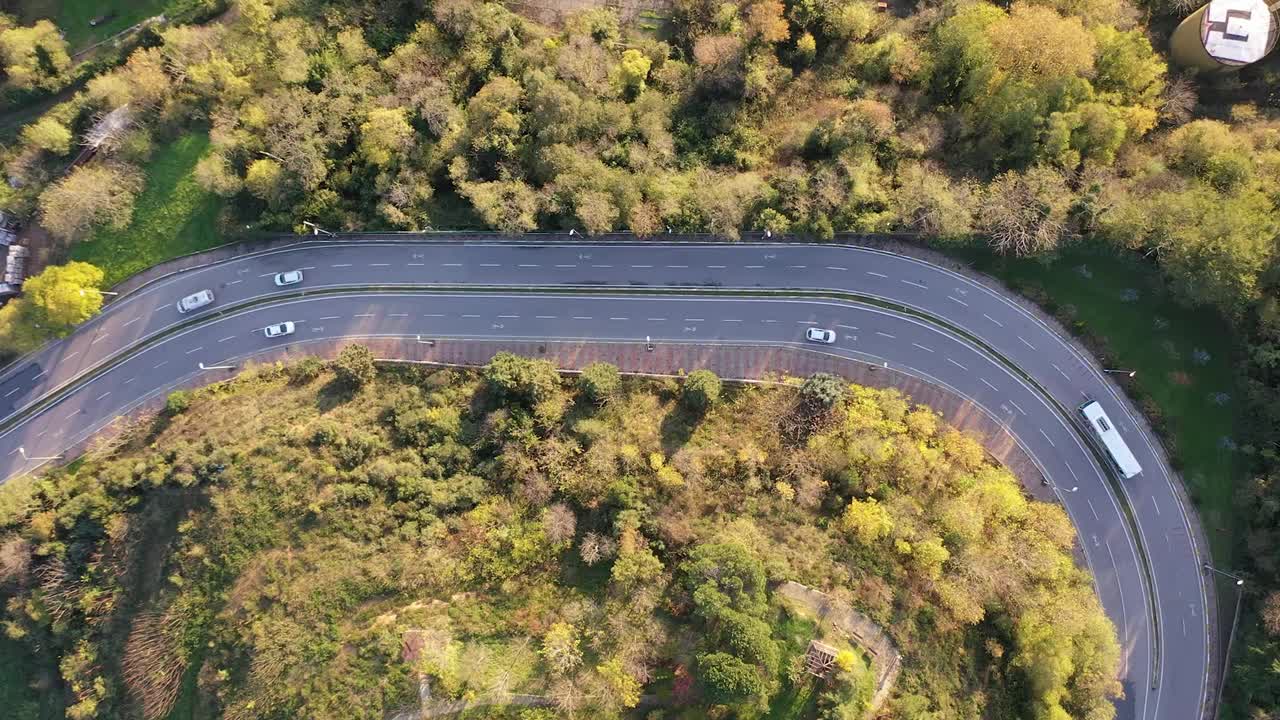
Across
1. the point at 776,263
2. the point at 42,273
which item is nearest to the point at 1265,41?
the point at 776,263

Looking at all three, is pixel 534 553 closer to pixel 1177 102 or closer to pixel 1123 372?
pixel 1123 372

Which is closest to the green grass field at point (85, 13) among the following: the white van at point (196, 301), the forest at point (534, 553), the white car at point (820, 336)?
the white van at point (196, 301)

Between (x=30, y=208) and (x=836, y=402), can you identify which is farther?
(x=30, y=208)

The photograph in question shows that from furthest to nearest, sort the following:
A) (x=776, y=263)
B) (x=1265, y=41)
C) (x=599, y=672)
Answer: (x=776, y=263)
(x=1265, y=41)
(x=599, y=672)

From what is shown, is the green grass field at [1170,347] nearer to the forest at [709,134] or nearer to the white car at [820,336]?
the forest at [709,134]

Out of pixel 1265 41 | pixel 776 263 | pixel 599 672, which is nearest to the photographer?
pixel 599 672

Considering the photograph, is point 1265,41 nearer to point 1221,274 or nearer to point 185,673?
point 1221,274

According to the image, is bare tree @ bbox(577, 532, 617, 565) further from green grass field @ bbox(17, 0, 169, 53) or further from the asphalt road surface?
green grass field @ bbox(17, 0, 169, 53)

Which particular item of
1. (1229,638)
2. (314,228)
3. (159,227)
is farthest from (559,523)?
(1229,638)
